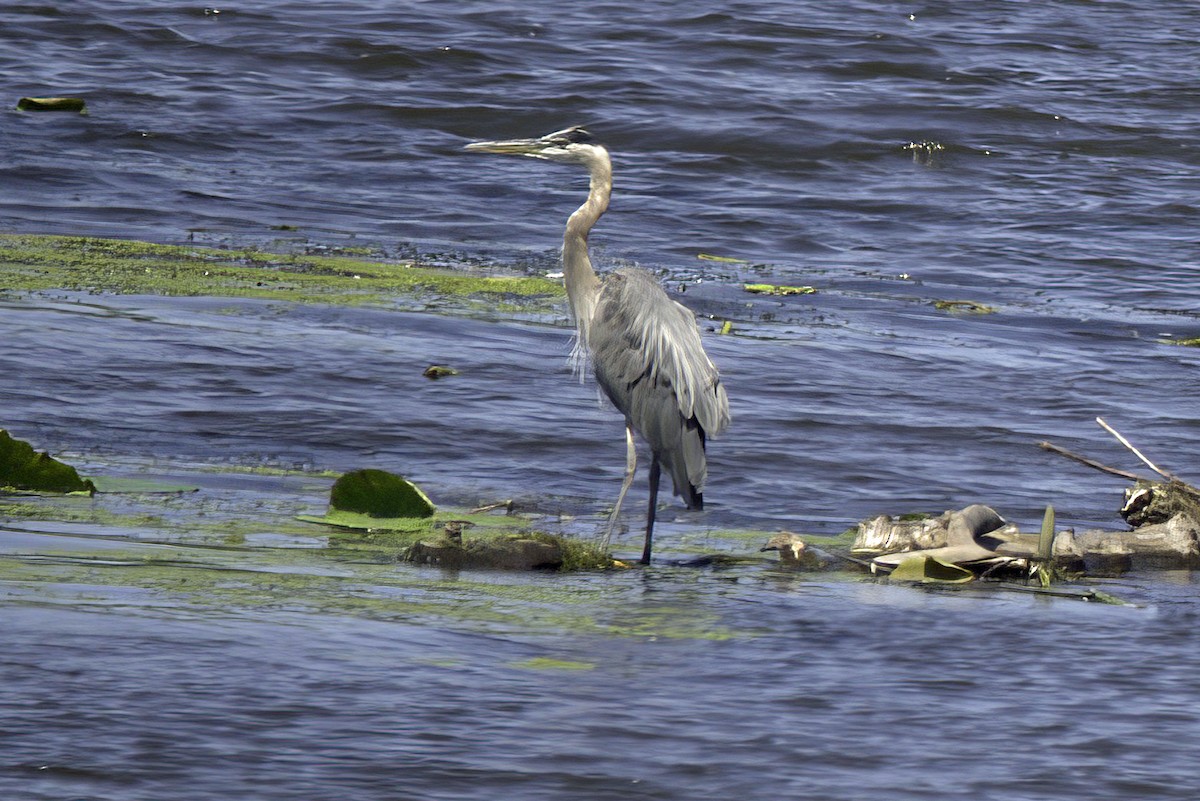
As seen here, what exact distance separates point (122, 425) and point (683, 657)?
12.0 feet

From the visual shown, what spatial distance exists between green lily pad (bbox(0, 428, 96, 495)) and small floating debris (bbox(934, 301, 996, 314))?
6.93m

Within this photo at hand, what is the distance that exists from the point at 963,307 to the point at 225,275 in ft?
15.8

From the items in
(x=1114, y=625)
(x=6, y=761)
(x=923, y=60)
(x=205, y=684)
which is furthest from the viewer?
(x=923, y=60)

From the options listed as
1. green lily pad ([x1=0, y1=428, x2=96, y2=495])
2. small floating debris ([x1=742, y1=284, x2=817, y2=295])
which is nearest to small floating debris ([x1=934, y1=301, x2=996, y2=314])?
small floating debris ([x1=742, y1=284, x2=817, y2=295])

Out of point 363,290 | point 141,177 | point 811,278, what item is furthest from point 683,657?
point 141,177

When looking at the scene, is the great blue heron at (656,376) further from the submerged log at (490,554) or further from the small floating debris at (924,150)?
the small floating debris at (924,150)

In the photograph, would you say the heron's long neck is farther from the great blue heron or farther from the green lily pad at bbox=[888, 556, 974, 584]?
the green lily pad at bbox=[888, 556, 974, 584]

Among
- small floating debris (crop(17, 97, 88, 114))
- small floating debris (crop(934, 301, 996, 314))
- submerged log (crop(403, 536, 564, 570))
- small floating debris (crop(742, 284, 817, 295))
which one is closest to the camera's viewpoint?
submerged log (crop(403, 536, 564, 570))

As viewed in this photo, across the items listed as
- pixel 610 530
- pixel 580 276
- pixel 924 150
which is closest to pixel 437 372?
pixel 580 276

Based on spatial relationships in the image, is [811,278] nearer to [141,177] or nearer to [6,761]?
[141,177]

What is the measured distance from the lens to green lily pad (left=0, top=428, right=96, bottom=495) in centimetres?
593

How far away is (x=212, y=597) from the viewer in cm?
479

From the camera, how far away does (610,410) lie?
7910 mm

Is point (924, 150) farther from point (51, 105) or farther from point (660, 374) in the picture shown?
point (660, 374)
